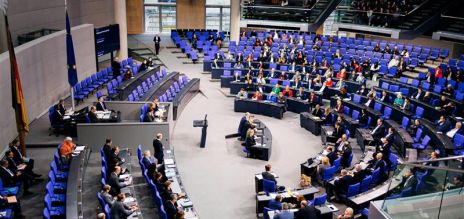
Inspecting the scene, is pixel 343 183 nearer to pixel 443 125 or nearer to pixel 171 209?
pixel 171 209

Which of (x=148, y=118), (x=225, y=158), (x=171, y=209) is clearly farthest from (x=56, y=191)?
(x=225, y=158)

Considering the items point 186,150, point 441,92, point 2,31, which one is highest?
point 2,31

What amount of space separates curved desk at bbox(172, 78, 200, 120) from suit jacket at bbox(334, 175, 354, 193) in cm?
849

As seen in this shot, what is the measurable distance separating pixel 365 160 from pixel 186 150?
6063mm

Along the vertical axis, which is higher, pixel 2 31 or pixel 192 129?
pixel 2 31

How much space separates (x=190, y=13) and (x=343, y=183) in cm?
2883

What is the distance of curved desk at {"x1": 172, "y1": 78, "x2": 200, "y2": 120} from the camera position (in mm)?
19516

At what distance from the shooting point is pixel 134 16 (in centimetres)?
3800

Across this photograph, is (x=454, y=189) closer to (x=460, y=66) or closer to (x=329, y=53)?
(x=460, y=66)

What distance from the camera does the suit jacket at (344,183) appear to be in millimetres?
12648

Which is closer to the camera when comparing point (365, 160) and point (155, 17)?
point (365, 160)

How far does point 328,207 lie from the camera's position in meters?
11.6

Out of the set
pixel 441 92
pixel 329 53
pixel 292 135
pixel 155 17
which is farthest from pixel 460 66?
pixel 155 17

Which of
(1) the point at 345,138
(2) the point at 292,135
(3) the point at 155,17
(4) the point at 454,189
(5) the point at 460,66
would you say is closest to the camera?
(4) the point at 454,189
